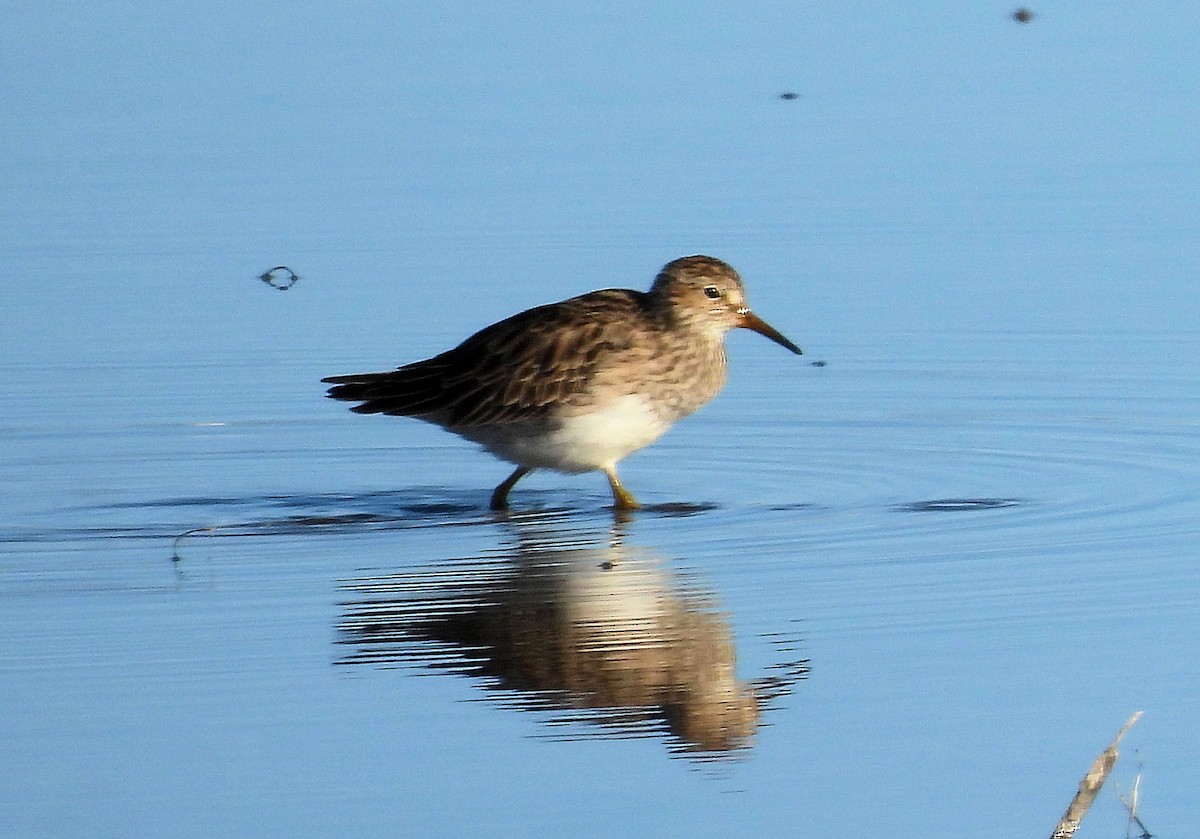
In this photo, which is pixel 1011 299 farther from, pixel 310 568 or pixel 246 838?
pixel 246 838

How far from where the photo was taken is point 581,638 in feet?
26.2

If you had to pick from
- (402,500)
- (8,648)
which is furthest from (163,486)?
(8,648)

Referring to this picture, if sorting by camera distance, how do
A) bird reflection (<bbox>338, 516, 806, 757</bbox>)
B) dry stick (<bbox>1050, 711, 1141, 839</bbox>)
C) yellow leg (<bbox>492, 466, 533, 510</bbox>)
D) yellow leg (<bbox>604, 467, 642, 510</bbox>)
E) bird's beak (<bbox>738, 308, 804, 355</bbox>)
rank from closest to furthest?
dry stick (<bbox>1050, 711, 1141, 839</bbox>)
bird reflection (<bbox>338, 516, 806, 757</bbox>)
yellow leg (<bbox>604, 467, 642, 510</bbox>)
yellow leg (<bbox>492, 466, 533, 510</bbox>)
bird's beak (<bbox>738, 308, 804, 355</bbox>)

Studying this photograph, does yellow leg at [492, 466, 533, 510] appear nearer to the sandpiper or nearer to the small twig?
the sandpiper

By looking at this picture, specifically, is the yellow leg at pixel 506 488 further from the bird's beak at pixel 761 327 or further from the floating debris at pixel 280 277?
the floating debris at pixel 280 277

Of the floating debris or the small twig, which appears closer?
the small twig

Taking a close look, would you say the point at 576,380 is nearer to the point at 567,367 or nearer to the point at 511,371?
the point at 567,367

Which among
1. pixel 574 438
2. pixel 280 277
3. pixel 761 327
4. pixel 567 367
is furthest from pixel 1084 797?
pixel 280 277

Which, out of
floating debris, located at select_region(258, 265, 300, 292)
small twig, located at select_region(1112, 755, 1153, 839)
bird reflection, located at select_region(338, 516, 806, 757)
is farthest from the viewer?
floating debris, located at select_region(258, 265, 300, 292)

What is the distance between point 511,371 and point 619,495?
0.68 m

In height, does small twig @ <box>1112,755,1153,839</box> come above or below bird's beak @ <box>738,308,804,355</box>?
below

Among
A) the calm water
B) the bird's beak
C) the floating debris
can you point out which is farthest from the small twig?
the floating debris

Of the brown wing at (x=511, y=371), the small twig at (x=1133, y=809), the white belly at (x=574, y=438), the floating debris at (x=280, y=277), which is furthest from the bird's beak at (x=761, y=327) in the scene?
the small twig at (x=1133, y=809)

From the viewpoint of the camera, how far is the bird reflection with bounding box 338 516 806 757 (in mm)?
7230
